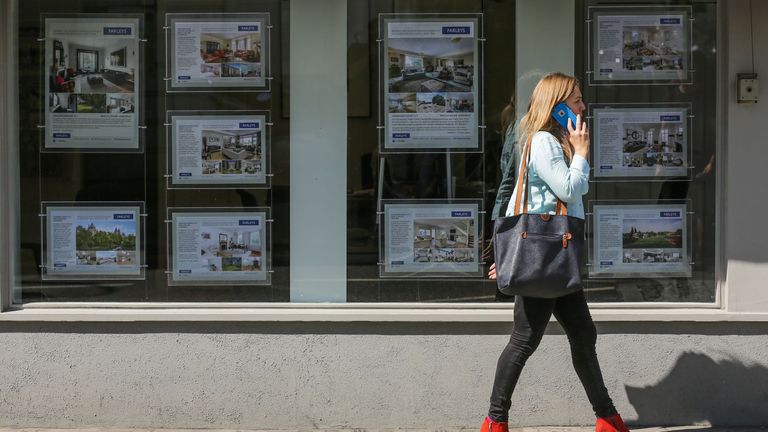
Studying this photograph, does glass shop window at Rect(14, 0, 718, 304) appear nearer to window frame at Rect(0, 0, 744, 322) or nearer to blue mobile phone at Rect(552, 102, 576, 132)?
window frame at Rect(0, 0, 744, 322)

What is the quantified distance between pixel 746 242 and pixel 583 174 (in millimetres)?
1481

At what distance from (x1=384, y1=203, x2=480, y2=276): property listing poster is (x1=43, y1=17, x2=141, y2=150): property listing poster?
164 centimetres

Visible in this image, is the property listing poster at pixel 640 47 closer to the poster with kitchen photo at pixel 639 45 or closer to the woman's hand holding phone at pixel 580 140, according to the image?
the poster with kitchen photo at pixel 639 45

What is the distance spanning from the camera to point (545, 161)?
4.71 m

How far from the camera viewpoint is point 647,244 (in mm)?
5750

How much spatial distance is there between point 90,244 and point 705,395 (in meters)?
3.76

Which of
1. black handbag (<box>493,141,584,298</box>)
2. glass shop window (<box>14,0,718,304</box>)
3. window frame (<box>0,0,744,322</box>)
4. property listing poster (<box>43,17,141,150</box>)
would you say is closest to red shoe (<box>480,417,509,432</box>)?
black handbag (<box>493,141,584,298</box>)

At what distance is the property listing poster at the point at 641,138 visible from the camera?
225 inches

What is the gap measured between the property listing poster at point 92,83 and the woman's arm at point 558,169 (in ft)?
8.09

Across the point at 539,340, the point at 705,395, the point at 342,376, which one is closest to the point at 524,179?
the point at 539,340

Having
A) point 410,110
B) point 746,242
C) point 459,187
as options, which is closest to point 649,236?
point 746,242

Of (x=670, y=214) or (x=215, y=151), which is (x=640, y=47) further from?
(x=215, y=151)

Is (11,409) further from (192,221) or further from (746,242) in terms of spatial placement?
(746,242)

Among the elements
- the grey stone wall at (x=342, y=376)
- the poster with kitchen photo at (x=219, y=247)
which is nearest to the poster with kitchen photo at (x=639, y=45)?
the grey stone wall at (x=342, y=376)
